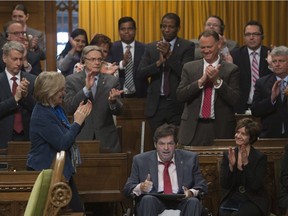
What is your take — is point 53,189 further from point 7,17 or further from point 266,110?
point 7,17

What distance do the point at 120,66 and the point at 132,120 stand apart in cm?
64

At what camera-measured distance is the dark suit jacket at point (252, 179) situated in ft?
22.9

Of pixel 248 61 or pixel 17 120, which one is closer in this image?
pixel 17 120

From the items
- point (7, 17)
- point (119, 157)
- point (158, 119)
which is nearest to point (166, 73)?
point (158, 119)

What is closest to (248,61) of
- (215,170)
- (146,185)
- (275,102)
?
(275,102)

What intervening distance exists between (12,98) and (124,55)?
5.78ft

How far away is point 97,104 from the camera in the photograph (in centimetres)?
812

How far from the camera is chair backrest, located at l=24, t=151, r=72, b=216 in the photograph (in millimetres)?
4168

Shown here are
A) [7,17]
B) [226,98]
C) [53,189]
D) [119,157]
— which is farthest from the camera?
[7,17]

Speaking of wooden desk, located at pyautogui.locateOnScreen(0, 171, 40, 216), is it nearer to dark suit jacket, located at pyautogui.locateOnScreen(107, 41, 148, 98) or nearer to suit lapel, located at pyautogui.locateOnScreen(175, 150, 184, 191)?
suit lapel, located at pyautogui.locateOnScreen(175, 150, 184, 191)

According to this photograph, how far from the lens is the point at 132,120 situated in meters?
9.29

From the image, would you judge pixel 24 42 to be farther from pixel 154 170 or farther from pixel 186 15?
pixel 186 15

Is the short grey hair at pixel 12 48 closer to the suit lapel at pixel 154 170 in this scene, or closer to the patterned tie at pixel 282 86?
the suit lapel at pixel 154 170

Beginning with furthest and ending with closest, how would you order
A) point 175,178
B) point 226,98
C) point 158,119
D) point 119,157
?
1. point 158,119
2. point 226,98
3. point 119,157
4. point 175,178
